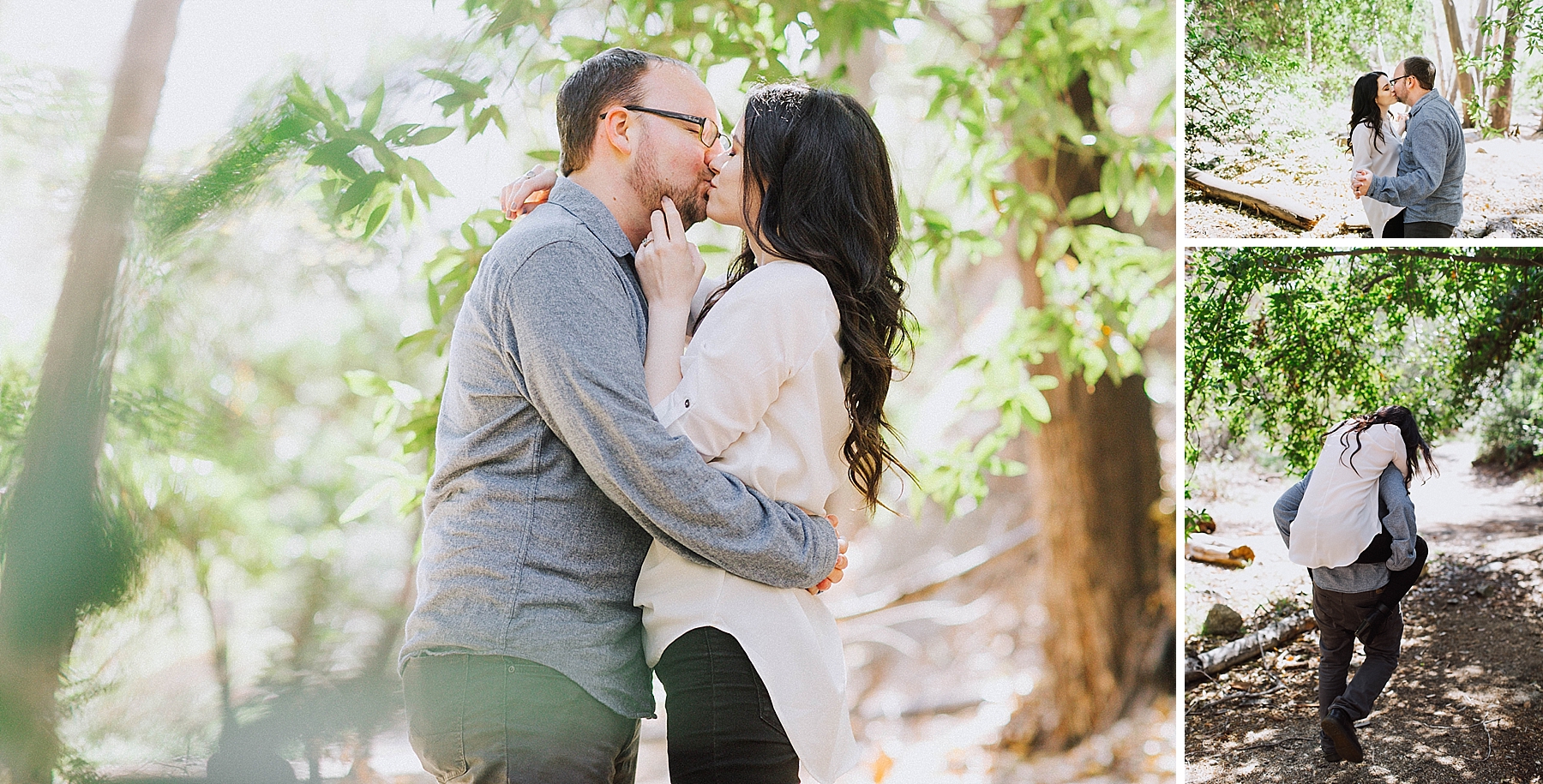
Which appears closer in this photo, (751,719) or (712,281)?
(751,719)

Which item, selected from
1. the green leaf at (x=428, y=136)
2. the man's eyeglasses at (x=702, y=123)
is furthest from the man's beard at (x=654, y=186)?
the green leaf at (x=428, y=136)

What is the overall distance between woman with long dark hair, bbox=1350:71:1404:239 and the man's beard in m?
1.62

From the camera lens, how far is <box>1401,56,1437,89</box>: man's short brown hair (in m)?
2.24

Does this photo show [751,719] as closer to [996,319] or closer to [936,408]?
[936,408]

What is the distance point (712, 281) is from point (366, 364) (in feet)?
7.00

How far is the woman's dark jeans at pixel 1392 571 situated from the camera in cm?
240

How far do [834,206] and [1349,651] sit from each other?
186cm

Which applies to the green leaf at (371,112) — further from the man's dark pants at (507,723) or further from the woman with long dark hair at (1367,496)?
the woman with long dark hair at (1367,496)

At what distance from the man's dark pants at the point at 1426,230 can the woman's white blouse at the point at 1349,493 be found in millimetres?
454

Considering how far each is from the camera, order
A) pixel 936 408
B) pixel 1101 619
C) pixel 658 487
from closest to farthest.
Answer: pixel 658 487 → pixel 1101 619 → pixel 936 408

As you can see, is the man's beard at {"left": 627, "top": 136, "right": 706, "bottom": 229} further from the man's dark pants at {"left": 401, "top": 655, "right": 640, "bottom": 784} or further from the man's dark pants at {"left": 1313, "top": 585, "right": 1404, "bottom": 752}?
the man's dark pants at {"left": 1313, "top": 585, "right": 1404, "bottom": 752}

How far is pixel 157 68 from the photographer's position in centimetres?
268

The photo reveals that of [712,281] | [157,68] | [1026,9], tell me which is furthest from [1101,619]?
[157,68]

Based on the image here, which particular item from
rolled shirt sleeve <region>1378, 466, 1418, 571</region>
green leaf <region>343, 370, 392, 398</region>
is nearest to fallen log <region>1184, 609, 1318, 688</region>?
rolled shirt sleeve <region>1378, 466, 1418, 571</region>
